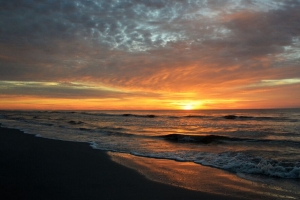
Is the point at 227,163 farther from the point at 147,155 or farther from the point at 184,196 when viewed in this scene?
the point at 184,196

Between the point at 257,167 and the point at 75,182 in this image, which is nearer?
the point at 75,182

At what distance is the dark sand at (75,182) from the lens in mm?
5875

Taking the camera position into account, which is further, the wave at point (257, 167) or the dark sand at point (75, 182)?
the wave at point (257, 167)

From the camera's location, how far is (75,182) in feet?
22.4

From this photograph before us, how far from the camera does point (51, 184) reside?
659 cm

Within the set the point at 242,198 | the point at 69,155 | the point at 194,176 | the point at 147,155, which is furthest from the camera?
the point at 147,155

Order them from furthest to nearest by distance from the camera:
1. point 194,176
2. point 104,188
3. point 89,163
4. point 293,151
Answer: point 293,151 < point 89,163 < point 194,176 < point 104,188

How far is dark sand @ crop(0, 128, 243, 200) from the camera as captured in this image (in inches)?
231

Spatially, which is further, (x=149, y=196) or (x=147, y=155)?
(x=147, y=155)

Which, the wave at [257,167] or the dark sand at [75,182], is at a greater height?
the dark sand at [75,182]

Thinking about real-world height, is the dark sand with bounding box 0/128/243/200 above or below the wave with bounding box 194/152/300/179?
above

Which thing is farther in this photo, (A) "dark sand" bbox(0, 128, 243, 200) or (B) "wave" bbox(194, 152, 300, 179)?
(B) "wave" bbox(194, 152, 300, 179)

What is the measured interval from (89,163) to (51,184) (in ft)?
10.2

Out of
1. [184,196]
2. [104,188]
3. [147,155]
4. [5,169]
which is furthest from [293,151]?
[5,169]
